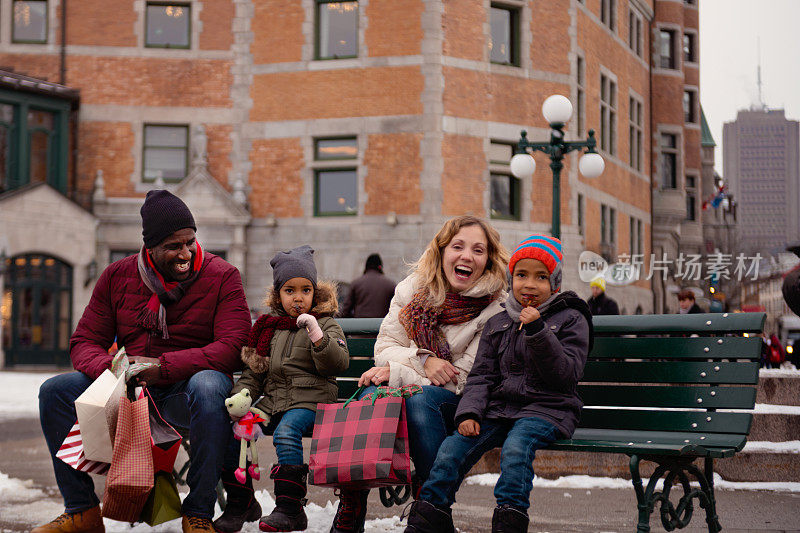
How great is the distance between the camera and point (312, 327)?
4.62 metres

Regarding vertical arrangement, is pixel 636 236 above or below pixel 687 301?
above

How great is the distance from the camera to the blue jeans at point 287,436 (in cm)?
440

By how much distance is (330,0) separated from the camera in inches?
947

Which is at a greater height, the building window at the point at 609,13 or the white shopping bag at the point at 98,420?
the building window at the point at 609,13

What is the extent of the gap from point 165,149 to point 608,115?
1383 cm

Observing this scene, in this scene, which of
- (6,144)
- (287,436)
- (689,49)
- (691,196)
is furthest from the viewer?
(691,196)

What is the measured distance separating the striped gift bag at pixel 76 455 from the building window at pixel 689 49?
135 feet

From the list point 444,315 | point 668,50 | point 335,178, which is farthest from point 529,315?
point 668,50

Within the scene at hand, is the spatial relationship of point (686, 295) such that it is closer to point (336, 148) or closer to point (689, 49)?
point (336, 148)

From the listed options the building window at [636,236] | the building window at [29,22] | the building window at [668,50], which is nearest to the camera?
the building window at [29,22]

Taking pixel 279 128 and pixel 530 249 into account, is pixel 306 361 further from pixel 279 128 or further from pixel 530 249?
pixel 279 128

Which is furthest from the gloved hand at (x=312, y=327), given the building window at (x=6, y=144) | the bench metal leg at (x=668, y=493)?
the building window at (x=6, y=144)

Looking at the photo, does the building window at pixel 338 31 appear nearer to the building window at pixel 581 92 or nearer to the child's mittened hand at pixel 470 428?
the building window at pixel 581 92

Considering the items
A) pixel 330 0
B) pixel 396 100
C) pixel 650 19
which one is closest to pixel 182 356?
pixel 396 100
